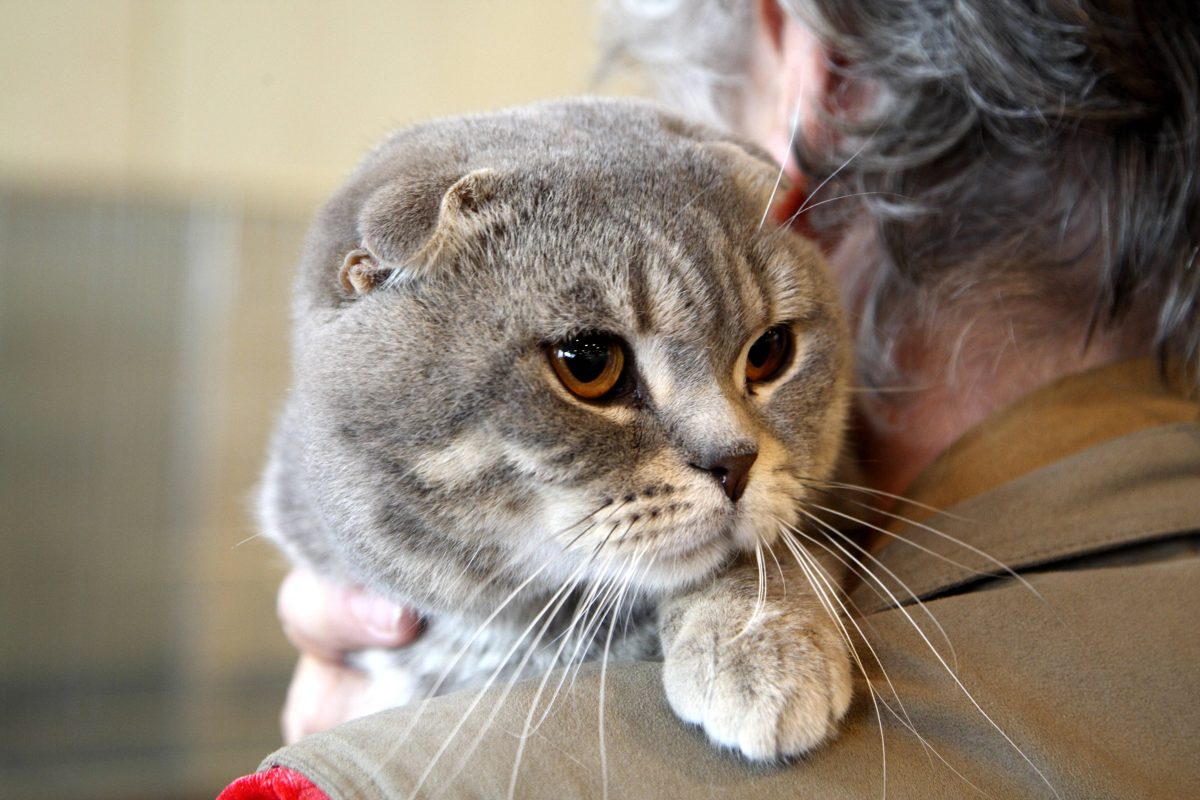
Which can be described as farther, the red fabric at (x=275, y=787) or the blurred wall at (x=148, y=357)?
the blurred wall at (x=148, y=357)

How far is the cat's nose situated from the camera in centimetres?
85

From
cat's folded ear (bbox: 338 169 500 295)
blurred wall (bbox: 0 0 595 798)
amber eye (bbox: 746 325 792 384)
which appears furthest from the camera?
blurred wall (bbox: 0 0 595 798)

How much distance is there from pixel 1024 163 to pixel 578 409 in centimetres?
65

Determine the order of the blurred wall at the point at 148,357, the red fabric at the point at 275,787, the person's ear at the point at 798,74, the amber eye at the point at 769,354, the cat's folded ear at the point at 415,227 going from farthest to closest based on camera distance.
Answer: the blurred wall at the point at 148,357 < the person's ear at the point at 798,74 < the amber eye at the point at 769,354 < the cat's folded ear at the point at 415,227 < the red fabric at the point at 275,787

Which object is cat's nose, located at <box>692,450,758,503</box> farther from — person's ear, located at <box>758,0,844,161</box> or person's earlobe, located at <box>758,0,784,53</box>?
person's earlobe, located at <box>758,0,784,53</box>

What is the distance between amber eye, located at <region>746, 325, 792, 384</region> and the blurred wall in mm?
1914

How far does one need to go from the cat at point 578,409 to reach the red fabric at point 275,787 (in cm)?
18

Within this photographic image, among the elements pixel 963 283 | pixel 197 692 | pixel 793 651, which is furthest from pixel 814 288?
pixel 197 692

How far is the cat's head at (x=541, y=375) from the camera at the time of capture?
84cm

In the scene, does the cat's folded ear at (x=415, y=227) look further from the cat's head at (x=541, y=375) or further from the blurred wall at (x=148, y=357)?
the blurred wall at (x=148, y=357)

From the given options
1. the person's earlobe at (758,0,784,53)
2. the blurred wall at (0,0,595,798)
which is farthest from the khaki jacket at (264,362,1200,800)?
the blurred wall at (0,0,595,798)

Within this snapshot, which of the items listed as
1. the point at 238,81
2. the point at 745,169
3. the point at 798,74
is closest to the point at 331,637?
the point at 745,169

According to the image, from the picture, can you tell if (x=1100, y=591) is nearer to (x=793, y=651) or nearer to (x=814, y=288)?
(x=793, y=651)

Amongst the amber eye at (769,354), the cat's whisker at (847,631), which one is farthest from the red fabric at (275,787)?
the amber eye at (769,354)
